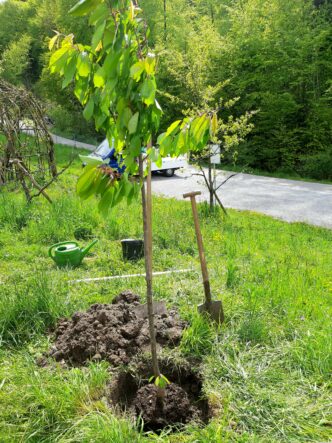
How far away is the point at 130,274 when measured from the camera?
464 cm

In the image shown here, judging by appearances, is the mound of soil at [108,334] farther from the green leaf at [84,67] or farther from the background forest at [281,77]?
the background forest at [281,77]

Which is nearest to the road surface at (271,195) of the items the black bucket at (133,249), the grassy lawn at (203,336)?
the grassy lawn at (203,336)

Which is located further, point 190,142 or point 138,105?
point 190,142

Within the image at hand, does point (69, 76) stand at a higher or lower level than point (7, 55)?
lower

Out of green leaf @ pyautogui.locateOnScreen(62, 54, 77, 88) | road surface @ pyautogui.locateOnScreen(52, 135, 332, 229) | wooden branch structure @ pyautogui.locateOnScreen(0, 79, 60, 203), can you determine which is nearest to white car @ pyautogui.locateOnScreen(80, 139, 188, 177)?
road surface @ pyautogui.locateOnScreen(52, 135, 332, 229)

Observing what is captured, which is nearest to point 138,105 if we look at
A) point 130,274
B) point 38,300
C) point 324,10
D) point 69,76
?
point 69,76

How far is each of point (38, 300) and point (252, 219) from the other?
538cm

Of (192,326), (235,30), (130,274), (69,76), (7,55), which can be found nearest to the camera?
(69,76)

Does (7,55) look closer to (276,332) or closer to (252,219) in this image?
(252,219)

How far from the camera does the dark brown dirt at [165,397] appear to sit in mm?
2521

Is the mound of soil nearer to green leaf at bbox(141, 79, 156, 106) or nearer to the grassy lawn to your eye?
the grassy lawn

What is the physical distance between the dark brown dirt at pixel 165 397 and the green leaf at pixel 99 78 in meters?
1.72

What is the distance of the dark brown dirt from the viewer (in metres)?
2.52

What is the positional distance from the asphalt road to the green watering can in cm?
377
